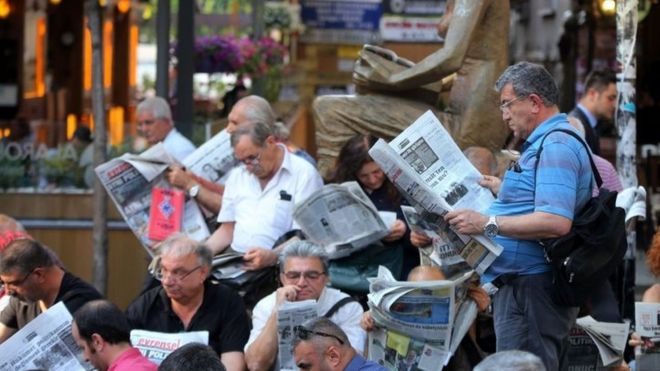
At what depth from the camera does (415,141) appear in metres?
7.25

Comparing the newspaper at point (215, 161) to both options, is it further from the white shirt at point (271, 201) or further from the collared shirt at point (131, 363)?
the collared shirt at point (131, 363)

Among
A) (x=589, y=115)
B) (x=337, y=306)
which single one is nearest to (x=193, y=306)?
(x=337, y=306)

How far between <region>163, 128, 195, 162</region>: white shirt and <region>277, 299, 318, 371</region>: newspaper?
322 centimetres

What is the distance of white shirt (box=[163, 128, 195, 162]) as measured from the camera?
1122 centimetres

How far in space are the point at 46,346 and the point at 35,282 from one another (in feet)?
2.47

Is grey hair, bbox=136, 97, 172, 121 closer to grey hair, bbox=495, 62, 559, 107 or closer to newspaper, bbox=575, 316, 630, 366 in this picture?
newspaper, bbox=575, 316, 630, 366

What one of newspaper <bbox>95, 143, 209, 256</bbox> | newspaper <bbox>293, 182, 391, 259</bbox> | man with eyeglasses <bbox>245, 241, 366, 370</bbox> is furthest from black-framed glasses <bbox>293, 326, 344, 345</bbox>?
newspaper <bbox>95, 143, 209, 256</bbox>

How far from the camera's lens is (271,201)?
9641 mm

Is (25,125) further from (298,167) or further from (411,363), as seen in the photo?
(411,363)

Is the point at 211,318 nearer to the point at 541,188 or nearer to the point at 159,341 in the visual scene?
the point at 159,341

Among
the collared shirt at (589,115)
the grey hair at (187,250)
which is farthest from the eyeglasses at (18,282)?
the collared shirt at (589,115)

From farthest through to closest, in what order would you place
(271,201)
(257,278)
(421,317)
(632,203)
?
(271,201) < (257,278) < (632,203) < (421,317)

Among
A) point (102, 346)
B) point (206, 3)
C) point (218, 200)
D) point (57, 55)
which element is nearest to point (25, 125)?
point (218, 200)

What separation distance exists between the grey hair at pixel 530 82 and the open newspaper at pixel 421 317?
1.03 meters
